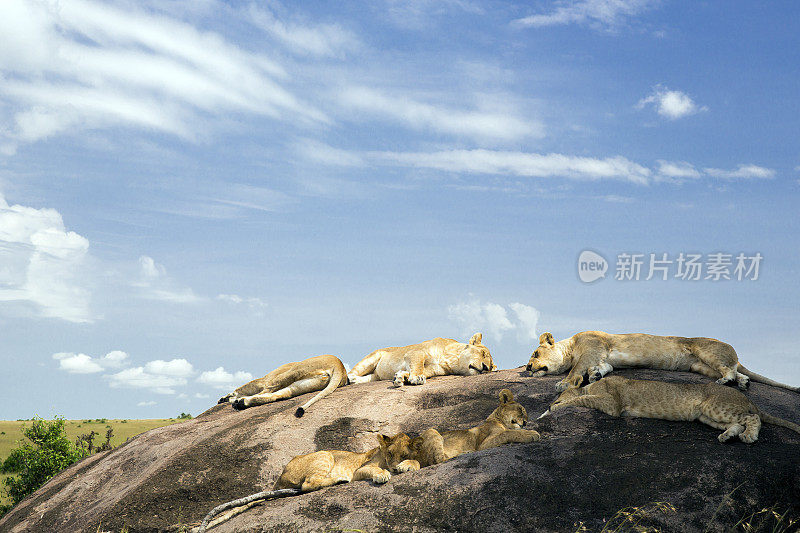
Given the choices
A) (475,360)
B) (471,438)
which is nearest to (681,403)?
(471,438)

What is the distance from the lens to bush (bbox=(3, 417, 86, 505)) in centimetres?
2311

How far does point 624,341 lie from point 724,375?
2.13m

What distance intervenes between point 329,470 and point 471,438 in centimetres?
228

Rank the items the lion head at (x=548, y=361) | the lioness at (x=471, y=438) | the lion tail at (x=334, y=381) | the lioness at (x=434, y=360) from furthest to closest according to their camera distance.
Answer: the lioness at (x=434, y=360) < the lion head at (x=548, y=361) < the lion tail at (x=334, y=381) < the lioness at (x=471, y=438)

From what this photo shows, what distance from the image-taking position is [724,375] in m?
13.7

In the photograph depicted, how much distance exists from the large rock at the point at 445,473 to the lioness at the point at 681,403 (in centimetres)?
19

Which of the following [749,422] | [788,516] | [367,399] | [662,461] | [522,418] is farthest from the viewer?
[367,399]

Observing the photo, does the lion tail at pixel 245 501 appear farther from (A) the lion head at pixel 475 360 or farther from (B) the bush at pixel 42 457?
(B) the bush at pixel 42 457

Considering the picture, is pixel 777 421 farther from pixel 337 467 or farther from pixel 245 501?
pixel 245 501

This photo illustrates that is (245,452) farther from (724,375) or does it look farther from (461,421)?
(724,375)

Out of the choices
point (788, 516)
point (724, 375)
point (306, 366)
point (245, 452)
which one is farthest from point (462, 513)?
point (306, 366)

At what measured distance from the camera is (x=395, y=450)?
986 centimetres

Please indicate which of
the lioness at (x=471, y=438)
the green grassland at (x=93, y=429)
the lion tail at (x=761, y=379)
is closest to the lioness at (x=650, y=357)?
the lion tail at (x=761, y=379)

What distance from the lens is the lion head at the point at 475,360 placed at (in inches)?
693
